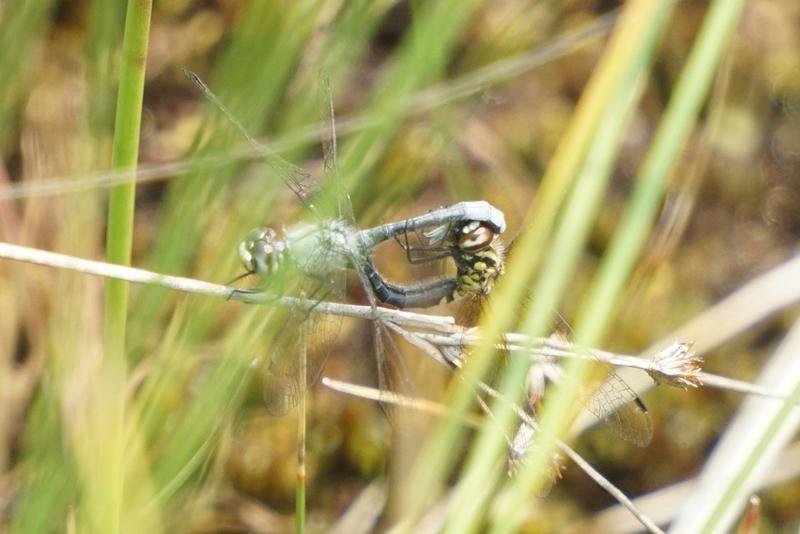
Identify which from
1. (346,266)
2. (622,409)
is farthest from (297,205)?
(622,409)

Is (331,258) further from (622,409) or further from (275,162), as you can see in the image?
(622,409)

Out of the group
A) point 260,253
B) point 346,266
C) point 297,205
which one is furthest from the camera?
point 297,205

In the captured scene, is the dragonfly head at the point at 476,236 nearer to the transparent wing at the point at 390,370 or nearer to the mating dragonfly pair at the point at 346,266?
the mating dragonfly pair at the point at 346,266

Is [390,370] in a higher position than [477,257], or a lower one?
lower

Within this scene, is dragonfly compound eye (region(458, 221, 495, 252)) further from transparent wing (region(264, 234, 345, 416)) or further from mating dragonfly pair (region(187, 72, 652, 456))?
transparent wing (region(264, 234, 345, 416))

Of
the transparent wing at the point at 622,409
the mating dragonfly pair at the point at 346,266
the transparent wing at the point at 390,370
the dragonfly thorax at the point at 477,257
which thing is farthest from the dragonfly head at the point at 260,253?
the transparent wing at the point at 622,409

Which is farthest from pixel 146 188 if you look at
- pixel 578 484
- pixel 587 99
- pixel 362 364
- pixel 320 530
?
→ pixel 587 99

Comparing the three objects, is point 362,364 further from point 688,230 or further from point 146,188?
point 688,230
